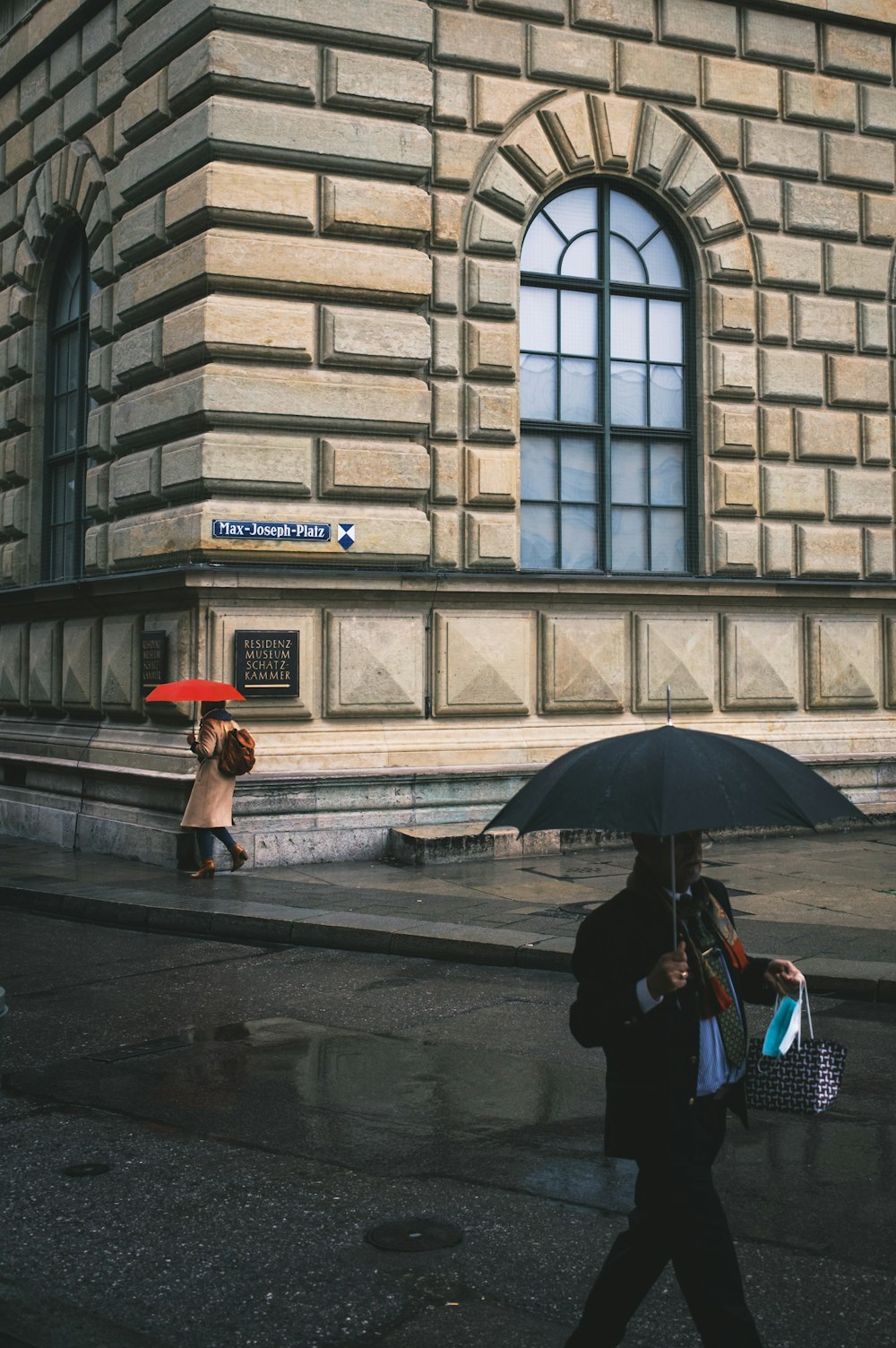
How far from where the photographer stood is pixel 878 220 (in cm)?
1634

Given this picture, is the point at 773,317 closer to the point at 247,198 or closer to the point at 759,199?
the point at 759,199

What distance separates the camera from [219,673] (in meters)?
13.2

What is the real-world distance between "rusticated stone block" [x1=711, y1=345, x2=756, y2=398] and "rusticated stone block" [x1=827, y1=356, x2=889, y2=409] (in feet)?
3.22

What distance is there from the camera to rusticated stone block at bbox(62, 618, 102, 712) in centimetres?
1548

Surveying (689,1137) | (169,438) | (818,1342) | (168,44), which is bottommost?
(818,1342)

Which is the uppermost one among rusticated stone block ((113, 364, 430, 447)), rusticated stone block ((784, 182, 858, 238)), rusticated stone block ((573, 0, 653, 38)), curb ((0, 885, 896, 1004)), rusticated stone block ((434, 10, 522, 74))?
rusticated stone block ((573, 0, 653, 38))

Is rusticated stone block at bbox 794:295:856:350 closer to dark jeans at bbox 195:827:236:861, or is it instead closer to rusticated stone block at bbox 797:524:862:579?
rusticated stone block at bbox 797:524:862:579

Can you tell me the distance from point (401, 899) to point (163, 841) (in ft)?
9.84

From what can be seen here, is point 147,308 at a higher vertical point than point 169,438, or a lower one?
higher

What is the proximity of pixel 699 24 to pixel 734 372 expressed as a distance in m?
3.60

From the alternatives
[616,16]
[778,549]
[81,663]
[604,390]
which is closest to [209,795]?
[81,663]

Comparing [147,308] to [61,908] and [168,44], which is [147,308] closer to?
[168,44]

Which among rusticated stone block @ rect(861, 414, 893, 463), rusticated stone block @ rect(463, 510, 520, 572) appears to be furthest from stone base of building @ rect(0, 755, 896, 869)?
rusticated stone block @ rect(861, 414, 893, 463)

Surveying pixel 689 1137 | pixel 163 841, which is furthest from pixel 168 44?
pixel 689 1137
